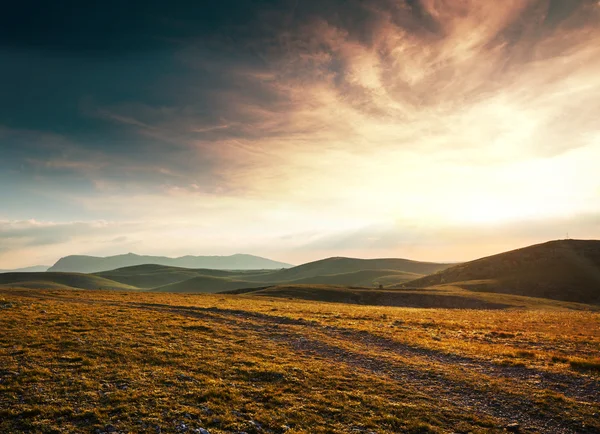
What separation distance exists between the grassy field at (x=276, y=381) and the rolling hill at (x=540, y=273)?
120m

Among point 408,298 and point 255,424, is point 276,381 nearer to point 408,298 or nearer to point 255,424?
point 255,424

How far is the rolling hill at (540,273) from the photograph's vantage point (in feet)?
436

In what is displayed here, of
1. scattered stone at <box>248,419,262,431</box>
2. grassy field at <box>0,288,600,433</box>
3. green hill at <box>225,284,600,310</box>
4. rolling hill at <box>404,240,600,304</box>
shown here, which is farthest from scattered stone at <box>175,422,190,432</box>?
rolling hill at <box>404,240,600,304</box>

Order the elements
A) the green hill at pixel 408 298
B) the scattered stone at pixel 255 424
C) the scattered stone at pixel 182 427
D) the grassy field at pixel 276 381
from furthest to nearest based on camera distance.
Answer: the green hill at pixel 408 298
the grassy field at pixel 276 381
the scattered stone at pixel 255 424
the scattered stone at pixel 182 427

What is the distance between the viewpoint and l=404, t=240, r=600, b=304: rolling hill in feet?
436

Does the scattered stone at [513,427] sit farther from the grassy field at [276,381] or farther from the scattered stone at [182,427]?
the scattered stone at [182,427]

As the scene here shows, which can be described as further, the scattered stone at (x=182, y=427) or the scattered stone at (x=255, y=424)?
the scattered stone at (x=255, y=424)

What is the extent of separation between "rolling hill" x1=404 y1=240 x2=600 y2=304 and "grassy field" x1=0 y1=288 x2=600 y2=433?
12010 centimetres

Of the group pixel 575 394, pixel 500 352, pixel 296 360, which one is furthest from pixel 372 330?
pixel 575 394

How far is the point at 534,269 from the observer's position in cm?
15238

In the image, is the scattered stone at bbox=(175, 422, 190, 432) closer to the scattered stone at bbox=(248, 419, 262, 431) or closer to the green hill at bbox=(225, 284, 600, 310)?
the scattered stone at bbox=(248, 419, 262, 431)

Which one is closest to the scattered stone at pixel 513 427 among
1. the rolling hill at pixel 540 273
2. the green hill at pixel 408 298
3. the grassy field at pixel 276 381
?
the grassy field at pixel 276 381

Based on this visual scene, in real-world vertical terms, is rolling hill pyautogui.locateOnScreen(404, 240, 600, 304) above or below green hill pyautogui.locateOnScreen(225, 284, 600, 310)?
above

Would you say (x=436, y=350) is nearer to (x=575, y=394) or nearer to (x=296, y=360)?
(x=575, y=394)
